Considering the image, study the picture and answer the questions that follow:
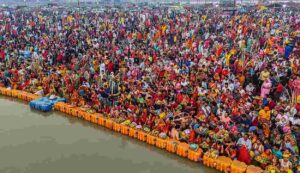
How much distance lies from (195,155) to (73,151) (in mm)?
4220

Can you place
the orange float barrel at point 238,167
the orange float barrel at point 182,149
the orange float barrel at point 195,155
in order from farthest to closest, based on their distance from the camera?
the orange float barrel at point 182,149 → the orange float barrel at point 195,155 → the orange float barrel at point 238,167

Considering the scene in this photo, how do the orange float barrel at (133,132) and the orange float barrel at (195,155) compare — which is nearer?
the orange float barrel at (195,155)

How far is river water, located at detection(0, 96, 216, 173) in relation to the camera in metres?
11.1

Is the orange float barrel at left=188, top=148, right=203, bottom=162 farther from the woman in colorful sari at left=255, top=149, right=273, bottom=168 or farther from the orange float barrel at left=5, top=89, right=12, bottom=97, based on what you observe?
the orange float barrel at left=5, top=89, right=12, bottom=97

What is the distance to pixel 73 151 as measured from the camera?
12.1m

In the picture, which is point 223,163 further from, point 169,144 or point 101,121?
point 101,121

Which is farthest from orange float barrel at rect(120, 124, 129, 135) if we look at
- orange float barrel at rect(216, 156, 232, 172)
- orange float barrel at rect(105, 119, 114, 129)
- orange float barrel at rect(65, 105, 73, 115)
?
orange float barrel at rect(216, 156, 232, 172)

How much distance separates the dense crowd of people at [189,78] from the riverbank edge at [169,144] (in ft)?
0.80

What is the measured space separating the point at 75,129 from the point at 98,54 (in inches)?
266

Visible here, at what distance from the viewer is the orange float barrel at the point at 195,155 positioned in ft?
36.7

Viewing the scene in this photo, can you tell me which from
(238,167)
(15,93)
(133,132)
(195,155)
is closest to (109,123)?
(133,132)

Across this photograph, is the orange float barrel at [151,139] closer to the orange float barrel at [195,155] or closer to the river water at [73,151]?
the river water at [73,151]

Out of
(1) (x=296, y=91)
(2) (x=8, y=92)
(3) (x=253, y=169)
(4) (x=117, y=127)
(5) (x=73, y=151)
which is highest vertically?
(1) (x=296, y=91)

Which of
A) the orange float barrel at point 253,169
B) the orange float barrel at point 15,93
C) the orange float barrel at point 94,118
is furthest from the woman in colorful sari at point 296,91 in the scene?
the orange float barrel at point 15,93
